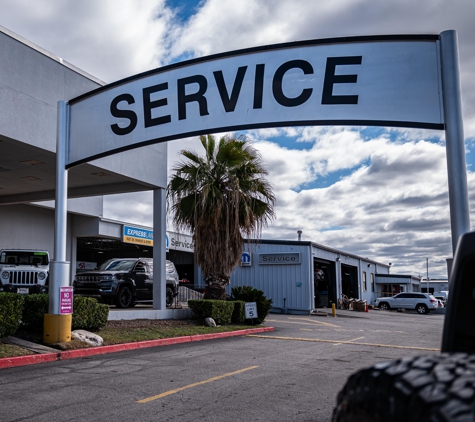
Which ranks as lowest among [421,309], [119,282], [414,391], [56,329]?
[421,309]

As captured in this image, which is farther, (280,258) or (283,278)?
(280,258)

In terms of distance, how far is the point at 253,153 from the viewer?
2091 cm

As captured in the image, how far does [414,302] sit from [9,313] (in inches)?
1404

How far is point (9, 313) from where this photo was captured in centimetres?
1173

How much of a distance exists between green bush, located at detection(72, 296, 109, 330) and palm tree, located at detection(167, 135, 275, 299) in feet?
21.3

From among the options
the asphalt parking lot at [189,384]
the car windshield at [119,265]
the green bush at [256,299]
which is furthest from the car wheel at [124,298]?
the asphalt parking lot at [189,384]

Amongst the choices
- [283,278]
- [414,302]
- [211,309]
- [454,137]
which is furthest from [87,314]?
[414,302]

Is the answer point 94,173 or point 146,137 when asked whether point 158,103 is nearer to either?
point 146,137

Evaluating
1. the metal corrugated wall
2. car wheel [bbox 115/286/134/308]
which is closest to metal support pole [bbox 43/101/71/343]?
car wheel [bbox 115/286/134/308]

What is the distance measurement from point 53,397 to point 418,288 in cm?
8708

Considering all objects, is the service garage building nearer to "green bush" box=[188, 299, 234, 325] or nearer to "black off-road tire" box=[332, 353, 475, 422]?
"green bush" box=[188, 299, 234, 325]

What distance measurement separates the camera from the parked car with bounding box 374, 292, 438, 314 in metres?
41.3

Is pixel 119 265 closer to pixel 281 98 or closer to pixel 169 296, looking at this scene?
pixel 169 296

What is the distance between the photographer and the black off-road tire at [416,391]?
151 cm
